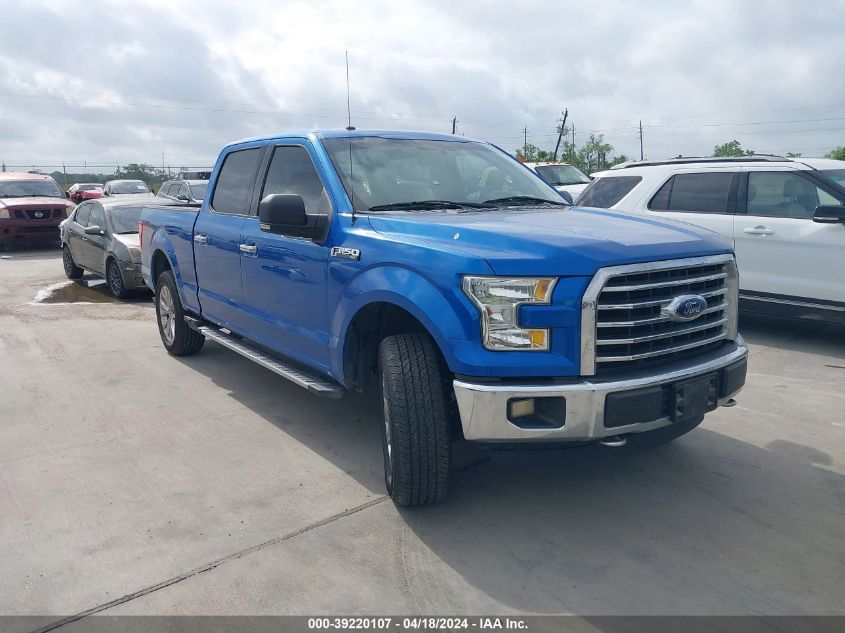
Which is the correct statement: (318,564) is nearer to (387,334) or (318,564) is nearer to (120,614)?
(120,614)

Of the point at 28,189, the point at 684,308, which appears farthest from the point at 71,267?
the point at 684,308

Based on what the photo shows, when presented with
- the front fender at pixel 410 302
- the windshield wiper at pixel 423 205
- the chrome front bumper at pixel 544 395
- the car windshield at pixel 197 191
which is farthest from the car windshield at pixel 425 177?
the car windshield at pixel 197 191

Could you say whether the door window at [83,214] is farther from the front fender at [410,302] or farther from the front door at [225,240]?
the front fender at [410,302]

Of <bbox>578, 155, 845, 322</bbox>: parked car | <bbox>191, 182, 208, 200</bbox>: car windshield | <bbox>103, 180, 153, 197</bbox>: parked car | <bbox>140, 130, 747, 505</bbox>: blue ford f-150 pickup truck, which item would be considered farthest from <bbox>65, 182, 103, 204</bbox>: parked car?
<bbox>140, 130, 747, 505</bbox>: blue ford f-150 pickup truck

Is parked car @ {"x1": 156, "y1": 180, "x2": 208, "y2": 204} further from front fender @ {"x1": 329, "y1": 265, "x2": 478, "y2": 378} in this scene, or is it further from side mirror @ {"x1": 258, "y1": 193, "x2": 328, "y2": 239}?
front fender @ {"x1": 329, "y1": 265, "x2": 478, "y2": 378}

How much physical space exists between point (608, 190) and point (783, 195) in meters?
1.92

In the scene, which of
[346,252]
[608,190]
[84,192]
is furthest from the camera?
[84,192]

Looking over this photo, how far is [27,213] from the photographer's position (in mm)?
16406

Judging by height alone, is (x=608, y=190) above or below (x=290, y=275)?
above

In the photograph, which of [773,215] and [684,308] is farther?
[773,215]

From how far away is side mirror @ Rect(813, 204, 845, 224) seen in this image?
6.72 metres

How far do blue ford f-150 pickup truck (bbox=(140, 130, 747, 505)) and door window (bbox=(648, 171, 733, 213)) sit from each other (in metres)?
3.51

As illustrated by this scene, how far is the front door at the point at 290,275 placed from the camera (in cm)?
439

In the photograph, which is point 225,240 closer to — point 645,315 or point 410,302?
point 410,302
